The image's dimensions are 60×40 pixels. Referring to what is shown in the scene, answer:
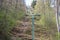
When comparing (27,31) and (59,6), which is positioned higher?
(59,6)

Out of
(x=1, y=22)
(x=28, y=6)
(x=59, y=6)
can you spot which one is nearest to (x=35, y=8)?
(x=28, y=6)

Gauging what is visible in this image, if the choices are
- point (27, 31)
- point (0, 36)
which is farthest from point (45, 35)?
point (0, 36)

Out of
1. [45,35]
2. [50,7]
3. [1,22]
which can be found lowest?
[45,35]

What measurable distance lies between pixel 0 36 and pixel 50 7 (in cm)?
158

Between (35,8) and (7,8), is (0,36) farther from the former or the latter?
(35,8)

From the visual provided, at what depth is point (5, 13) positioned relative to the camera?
4.95 metres

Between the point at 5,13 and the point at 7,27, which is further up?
the point at 5,13

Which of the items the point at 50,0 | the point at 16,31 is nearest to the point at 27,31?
the point at 16,31

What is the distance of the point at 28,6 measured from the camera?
5.45 m

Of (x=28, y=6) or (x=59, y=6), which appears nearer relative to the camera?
(x=59, y=6)

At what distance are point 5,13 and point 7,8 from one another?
146mm

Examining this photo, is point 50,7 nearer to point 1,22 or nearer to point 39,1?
point 39,1

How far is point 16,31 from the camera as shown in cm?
551

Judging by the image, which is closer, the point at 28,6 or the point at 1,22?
the point at 1,22
